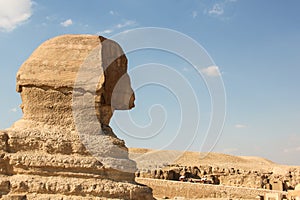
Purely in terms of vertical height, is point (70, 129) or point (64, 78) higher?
point (64, 78)

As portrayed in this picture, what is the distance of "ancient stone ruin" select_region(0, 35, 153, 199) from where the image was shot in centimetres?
973

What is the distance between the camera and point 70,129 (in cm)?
1062

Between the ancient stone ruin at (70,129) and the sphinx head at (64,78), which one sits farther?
the sphinx head at (64,78)

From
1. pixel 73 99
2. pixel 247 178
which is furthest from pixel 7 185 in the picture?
pixel 247 178

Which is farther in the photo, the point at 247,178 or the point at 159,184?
the point at 247,178

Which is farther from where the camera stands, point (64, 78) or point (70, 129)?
point (64, 78)

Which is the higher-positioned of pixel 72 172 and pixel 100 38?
pixel 100 38

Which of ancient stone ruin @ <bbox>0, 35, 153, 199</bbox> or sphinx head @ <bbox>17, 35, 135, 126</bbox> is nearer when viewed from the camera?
ancient stone ruin @ <bbox>0, 35, 153, 199</bbox>

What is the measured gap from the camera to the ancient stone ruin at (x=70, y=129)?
31.9ft

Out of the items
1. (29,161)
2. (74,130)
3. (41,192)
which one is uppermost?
(74,130)

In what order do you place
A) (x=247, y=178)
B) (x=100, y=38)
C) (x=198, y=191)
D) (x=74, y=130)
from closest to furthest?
(x=74, y=130), (x=100, y=38), (x=198, y=191), (x=247, y=178)

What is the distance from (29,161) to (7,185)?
749 millimetres

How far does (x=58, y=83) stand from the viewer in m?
10.8

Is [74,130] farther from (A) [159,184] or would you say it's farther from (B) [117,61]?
(A) [159,184]
